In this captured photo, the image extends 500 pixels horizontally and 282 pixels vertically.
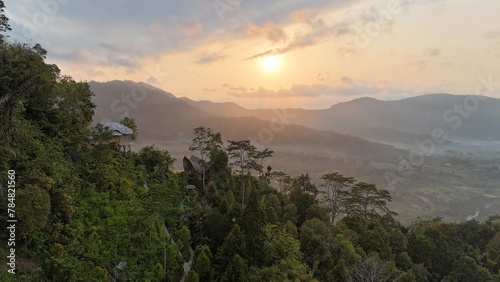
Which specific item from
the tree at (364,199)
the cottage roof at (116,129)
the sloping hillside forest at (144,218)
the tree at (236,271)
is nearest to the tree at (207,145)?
the sloping hillside forest at (144,218)

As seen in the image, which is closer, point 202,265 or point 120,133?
point 202,265

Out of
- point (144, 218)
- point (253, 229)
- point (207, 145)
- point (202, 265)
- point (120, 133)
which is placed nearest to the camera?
point (144, 218)

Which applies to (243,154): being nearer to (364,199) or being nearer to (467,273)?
(364,199)

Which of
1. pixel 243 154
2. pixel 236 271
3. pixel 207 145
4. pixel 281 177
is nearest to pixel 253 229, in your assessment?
pixel 236 271

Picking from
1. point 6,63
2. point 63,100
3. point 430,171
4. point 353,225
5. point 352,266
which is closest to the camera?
point 6,63

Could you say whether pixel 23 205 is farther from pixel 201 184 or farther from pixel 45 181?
pixel 201 184

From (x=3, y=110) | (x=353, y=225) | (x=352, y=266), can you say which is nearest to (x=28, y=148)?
(x=3, y=110)

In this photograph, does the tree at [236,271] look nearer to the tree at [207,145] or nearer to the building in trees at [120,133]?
the tree at [207,145]
